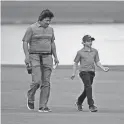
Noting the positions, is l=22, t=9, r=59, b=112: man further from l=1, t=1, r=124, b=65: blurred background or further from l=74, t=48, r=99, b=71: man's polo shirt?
l=1, t=1, r=124, b=65: blurred background

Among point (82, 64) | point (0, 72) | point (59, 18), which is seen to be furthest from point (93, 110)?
point (59, 18)

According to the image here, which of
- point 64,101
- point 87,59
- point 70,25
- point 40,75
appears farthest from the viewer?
point 70,25

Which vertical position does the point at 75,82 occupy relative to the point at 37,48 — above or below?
below

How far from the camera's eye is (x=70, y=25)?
23000 millimetres

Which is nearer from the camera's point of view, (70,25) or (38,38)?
(38,38)

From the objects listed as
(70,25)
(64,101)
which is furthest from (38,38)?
(70,25)

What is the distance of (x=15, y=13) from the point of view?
2269cm

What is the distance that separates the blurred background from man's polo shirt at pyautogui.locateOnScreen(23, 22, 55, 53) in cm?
1176

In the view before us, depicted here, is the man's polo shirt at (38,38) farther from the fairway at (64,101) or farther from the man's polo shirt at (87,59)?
the fairway at (64,101)

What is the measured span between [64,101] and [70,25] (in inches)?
440

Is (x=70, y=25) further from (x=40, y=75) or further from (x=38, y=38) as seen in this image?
(x=40, y=75)

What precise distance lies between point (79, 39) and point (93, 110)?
1303 centimetres

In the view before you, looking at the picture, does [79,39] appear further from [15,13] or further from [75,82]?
[75,82]

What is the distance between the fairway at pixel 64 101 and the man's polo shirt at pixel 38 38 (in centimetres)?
98
